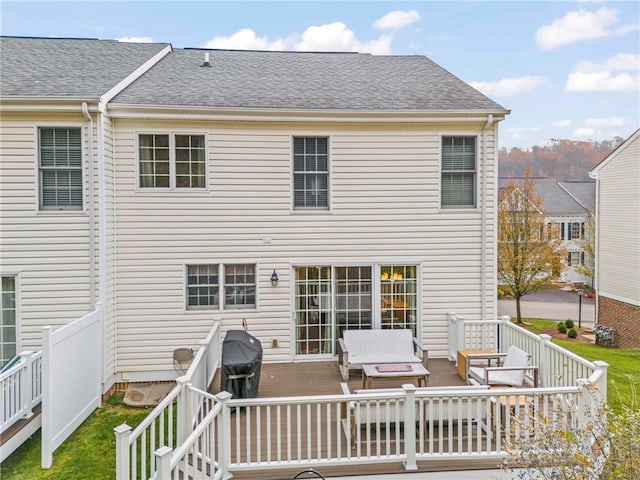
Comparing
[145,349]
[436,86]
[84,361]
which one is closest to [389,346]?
[145,349]

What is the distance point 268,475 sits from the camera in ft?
16.2

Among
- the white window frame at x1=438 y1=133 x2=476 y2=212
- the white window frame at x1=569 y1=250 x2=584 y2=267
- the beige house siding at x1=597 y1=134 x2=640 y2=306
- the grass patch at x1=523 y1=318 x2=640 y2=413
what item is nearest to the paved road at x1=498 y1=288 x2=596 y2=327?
the white window frame at x1=569 y1=250 x2=584 y2=267

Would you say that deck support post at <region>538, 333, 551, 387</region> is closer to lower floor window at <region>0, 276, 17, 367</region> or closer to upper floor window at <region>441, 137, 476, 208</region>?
upper floor window at <region>441, 137, 476, 208</region>

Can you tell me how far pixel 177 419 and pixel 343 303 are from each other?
444 centimetres

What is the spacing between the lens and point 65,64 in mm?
9328

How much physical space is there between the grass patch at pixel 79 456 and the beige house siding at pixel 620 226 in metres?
17.9

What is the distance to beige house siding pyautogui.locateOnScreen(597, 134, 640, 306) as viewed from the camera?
1622 cm

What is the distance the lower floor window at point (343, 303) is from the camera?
8953mm

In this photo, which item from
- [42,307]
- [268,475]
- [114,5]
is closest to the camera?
[268,475]

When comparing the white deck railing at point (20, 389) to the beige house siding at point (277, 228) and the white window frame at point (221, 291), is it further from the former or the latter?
the white window frame at point (221, 291)

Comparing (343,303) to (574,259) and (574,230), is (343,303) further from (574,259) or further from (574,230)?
(574,259)

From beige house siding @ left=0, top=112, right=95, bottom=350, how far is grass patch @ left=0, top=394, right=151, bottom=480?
2133 millimetres

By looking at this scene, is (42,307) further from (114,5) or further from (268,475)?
(114,5)

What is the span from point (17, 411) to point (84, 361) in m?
1.07
